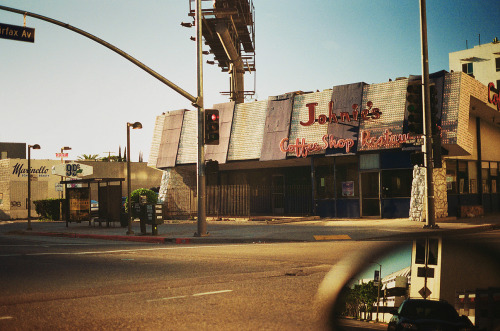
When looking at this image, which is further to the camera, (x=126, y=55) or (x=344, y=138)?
(x=344, y=138)

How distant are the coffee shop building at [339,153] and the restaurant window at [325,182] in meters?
0.05

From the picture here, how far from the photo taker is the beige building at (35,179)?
50.6 meters

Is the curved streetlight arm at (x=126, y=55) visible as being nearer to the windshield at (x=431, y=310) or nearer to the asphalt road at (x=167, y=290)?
the asphalt road at (x=167, y=290)

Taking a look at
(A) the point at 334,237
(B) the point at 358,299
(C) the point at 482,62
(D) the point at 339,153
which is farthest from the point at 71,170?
(C) the point at 482,62

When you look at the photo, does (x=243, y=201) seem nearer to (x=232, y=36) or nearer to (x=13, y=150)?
(x=232, y=36)

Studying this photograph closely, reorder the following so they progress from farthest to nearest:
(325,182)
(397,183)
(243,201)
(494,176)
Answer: (243,201) → (494,176) → (325,182) → (397,183)

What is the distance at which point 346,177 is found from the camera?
27312 millimetres

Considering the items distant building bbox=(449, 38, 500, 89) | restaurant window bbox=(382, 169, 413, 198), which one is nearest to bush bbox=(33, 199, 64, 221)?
restaurant window bbox=(382, 169, 413, 198)

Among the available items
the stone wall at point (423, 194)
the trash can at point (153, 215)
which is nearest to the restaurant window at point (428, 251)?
the trash can at point (153, 215)

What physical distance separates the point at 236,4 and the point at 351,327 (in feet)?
98.9

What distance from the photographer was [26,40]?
14203 millimetres

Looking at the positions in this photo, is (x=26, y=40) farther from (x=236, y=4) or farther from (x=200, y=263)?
(x=236, y=4)

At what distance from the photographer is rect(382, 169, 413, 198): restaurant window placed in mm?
24766

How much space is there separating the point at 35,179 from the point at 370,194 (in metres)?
39.2
